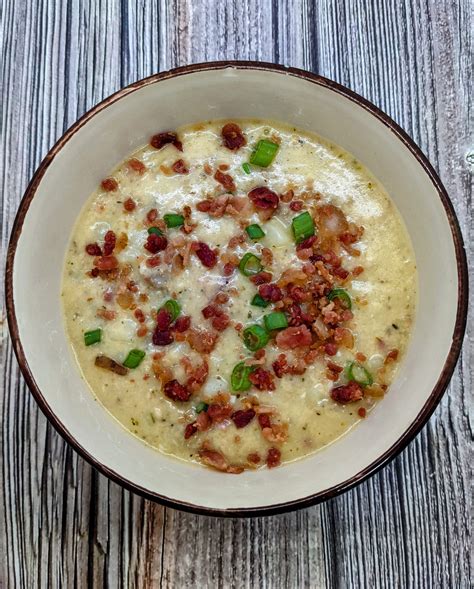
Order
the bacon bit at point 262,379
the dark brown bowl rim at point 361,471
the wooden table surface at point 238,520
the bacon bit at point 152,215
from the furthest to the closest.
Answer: the wooden table surface at point 238,520 → the bacon bit at point 152,215 → the bacon bit at point 262,379 → the dark brown bowl rim at point 361,471

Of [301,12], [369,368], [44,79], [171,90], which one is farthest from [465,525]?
[44,79]

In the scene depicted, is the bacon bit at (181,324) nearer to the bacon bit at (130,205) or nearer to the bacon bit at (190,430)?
the bacon bit at (190,430)

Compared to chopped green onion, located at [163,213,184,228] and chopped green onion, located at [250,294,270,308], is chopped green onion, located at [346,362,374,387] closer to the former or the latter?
chopped green onion, located at [250,294,270,308]

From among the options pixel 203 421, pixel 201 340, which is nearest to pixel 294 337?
pixel 201 340

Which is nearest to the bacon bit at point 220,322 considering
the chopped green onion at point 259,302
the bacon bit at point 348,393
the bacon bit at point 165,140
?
the chopped green onion at point 259,302

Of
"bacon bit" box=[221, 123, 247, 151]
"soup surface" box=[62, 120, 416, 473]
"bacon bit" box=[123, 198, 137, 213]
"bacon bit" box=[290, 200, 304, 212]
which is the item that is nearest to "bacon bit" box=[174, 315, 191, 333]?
"soup surface" box=[62, 120, 416, 473]

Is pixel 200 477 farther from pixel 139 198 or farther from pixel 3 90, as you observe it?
pixel 3 90
